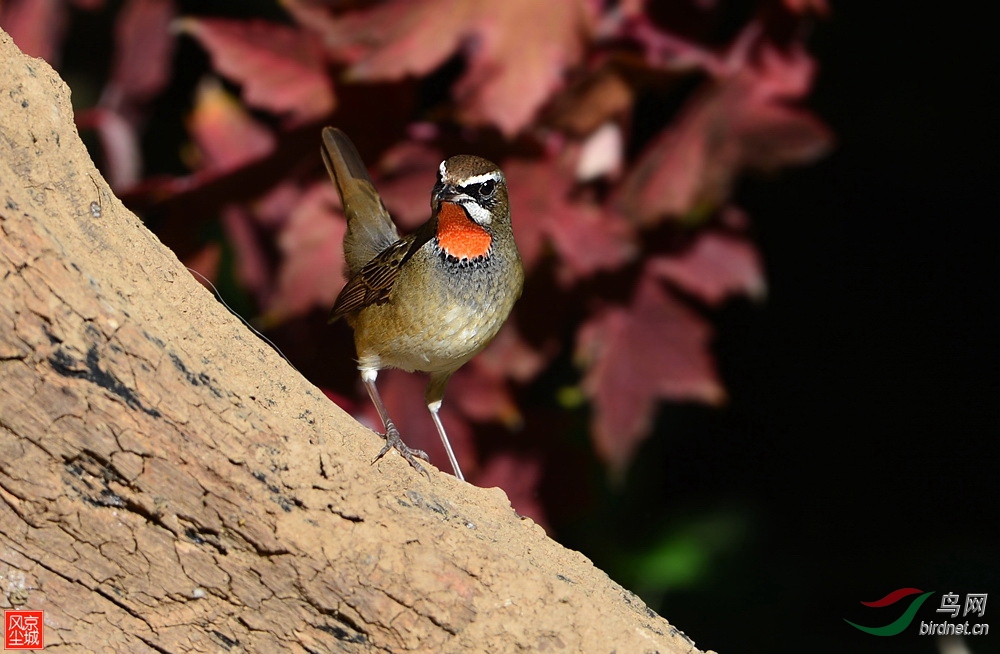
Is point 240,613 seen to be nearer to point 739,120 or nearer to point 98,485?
point 98,485

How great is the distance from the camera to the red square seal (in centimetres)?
226

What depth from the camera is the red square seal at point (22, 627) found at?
2.26m

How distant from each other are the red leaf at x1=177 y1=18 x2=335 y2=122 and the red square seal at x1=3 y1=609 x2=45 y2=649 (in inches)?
63.3

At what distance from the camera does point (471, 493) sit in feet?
8.36

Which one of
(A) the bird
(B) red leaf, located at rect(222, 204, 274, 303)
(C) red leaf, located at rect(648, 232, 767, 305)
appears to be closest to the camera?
(A) the bird

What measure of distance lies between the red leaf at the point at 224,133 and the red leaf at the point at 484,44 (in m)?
0.65

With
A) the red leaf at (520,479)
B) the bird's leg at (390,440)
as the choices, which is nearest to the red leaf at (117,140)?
the bird's leg at (390,440)

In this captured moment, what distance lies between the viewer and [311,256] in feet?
10.8

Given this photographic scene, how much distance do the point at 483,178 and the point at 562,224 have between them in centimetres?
46

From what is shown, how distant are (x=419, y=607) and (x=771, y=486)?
277 centimetres

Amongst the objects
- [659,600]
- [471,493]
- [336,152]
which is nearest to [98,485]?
[471,493]

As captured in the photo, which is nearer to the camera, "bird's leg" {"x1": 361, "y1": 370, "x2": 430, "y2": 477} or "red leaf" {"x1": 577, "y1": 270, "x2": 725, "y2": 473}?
"bird's leg" {"x1": 361, "y1": 370, "x2": 430, "y2": 477}

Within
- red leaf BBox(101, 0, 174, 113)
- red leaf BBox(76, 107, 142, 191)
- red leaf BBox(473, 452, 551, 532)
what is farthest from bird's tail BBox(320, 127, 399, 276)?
red leaf BBox(76, 107, 142, 191)

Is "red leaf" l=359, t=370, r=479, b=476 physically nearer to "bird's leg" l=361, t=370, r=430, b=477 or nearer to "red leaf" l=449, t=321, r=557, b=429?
"red leaf" l=449, t=321, r=557, b=429
